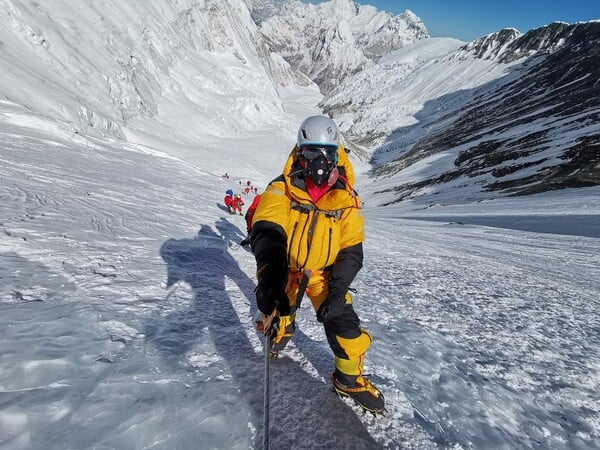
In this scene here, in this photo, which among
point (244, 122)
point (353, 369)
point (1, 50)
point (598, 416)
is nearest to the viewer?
point (353, 369)

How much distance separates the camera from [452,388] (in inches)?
157

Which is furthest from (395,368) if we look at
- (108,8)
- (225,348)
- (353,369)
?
(108,8)

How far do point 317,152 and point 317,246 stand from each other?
93 cm

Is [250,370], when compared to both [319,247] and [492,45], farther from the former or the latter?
[492,45]

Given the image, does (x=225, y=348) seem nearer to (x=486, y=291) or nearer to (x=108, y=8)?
(x=486, y=291)

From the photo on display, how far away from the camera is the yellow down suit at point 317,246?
338 cm

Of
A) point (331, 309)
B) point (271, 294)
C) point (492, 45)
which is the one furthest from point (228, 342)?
point (492, 45)

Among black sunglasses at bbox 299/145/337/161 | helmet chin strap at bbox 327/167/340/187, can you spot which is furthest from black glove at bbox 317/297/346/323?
black sunglasses at bbox 299/145/337/161

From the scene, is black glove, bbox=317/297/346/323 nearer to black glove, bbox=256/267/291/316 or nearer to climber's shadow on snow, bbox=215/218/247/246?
black glove, bbox=256/267/291/316

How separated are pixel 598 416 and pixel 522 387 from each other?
2.18 ft

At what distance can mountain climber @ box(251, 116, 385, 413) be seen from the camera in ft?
11.0

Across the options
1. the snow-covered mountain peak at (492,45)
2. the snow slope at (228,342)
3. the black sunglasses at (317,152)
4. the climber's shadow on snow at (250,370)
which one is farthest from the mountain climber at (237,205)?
the snow-covered mountain peak at (492,45)

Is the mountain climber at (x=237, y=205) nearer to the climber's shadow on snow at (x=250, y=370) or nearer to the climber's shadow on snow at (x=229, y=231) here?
the climber's shadow on snow at (x=229, y=231)

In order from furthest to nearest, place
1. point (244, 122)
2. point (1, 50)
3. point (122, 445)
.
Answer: point (244, 122) → point (1, 50) → point (122, 445)
